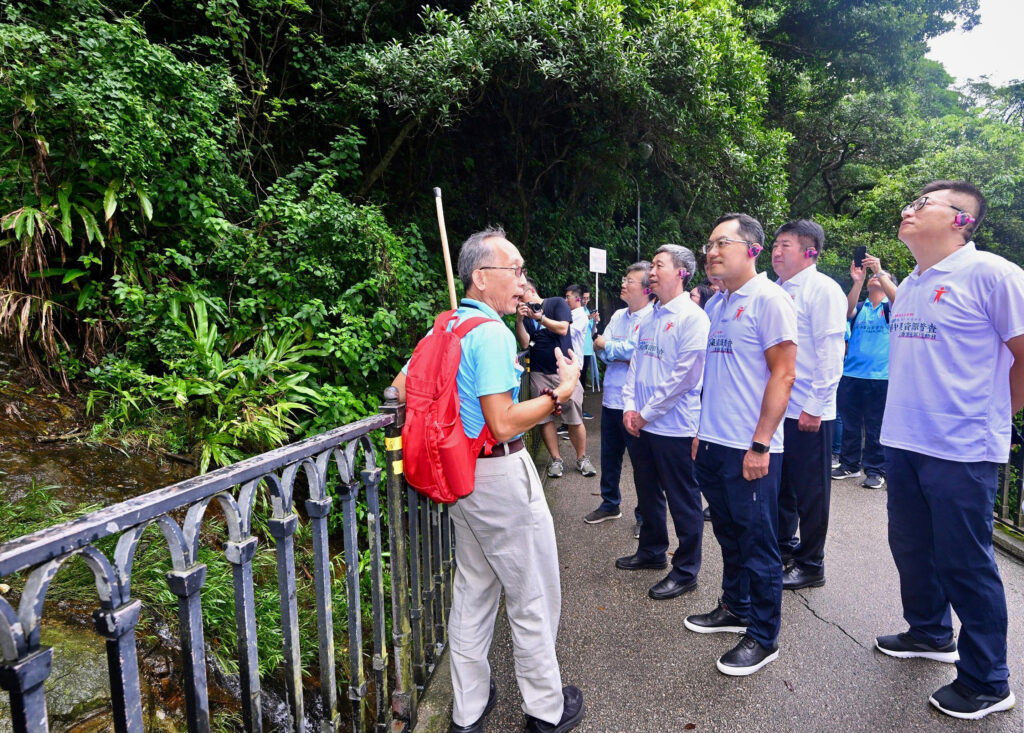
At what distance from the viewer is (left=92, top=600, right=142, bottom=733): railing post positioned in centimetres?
100

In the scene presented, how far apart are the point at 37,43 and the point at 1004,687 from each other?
6.80 m

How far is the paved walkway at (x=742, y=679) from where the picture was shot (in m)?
2.49

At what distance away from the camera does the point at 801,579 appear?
12.0 ft

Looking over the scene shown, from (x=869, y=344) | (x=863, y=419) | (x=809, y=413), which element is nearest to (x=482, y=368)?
(x=809, y=413)

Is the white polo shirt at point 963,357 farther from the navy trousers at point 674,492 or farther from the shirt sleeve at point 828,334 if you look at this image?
the navy trousers at point 674,492

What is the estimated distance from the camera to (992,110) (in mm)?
23672

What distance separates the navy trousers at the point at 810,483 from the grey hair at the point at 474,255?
2.51m

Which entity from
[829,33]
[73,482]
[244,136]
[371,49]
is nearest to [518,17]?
[371,49]

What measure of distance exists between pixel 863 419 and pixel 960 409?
4.02 m

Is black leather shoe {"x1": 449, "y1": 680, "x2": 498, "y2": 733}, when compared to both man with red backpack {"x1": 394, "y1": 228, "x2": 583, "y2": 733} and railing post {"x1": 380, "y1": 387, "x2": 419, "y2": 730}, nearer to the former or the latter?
man with red backpack {"x1": 394, "y1": 228, "x2": 583, "y2": 733}

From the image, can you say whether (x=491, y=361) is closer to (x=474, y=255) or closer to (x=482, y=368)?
(x=482, y=368)

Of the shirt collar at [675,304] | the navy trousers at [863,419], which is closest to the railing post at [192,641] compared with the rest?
the shirt collar at [675,304]

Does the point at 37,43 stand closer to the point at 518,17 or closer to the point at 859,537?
the point at 518,17

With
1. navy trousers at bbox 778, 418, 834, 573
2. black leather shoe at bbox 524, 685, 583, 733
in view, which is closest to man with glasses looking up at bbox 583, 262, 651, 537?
navy trousers at bbox 778, 418, 834, 573
